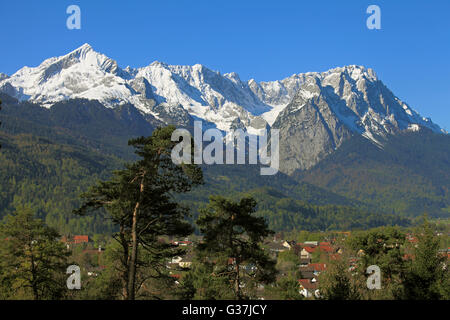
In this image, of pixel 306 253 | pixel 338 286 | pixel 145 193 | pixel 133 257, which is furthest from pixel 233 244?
pixel 306 253

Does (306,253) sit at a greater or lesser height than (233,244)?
greater

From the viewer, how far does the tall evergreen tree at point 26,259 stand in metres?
39.6

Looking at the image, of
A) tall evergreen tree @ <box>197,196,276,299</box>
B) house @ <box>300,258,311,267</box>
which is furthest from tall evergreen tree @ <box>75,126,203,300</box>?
house @ <box>300,258,311,267</box>

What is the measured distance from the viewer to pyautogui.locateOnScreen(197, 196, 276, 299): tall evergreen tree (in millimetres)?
35906

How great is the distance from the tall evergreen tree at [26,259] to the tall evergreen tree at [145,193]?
874cm

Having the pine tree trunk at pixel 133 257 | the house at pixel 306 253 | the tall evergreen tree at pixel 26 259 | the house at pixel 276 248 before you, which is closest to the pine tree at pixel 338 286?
the pine tree trunk at pixel 133 257

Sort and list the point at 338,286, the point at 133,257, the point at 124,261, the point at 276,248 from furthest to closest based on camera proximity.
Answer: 1. the point at 276,248
2. the point at 338,286
3. the point at 124,261
4. the point at 133,257

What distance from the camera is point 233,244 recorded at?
3678 cm

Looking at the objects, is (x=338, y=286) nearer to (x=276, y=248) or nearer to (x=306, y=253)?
(x=306, y=253)

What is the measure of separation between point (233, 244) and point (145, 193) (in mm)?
8049

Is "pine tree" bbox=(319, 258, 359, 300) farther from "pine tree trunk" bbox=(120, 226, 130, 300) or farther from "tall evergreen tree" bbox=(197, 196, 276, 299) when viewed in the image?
"pine tree trunk" bbox=(120, 226, 130, 300)
